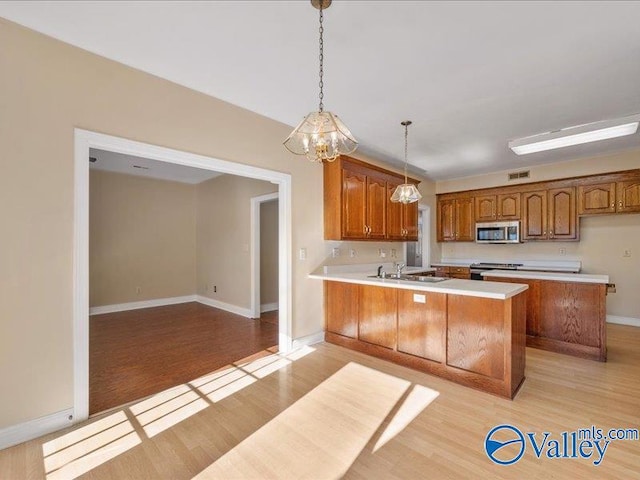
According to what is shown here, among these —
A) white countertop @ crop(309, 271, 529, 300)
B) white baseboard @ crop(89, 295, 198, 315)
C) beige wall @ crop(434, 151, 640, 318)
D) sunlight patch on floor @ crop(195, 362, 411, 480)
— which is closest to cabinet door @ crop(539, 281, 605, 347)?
white countertop @ crop(309, 271, 529, 300)

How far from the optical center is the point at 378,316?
11.1 ft

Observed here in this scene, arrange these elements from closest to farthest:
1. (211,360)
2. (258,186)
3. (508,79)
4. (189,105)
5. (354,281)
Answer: (508,79)
(189,105)
(211,360)
(354,281)
(258,186)

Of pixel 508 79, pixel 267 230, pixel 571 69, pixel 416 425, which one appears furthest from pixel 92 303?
pixel 571 69

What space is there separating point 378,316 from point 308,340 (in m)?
0.99

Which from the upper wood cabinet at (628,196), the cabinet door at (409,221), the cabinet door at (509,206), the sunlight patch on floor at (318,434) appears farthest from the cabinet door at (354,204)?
the upper wood cabinet at (628,196)

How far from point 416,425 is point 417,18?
2.67 m

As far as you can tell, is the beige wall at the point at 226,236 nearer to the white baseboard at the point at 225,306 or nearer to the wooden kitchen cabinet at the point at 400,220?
the white baseboard at the point at 225,306

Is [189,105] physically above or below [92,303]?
above

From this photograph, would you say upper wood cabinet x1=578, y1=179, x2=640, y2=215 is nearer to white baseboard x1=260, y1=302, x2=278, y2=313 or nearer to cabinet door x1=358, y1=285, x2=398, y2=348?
cabinet door x1=358, y1=285, x2=398, y2=348

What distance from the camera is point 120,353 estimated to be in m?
3.46

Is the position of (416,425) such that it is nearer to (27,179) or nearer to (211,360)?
(211,360)

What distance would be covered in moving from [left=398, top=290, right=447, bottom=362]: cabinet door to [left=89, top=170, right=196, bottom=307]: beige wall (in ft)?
16.1

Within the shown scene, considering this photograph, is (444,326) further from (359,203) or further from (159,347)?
(159,347)

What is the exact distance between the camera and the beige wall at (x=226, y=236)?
523 cm
